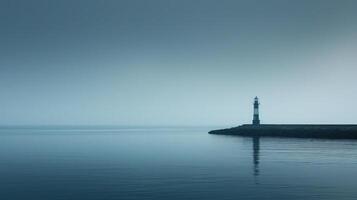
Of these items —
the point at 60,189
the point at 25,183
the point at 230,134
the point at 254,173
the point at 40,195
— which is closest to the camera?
the point at 40,195

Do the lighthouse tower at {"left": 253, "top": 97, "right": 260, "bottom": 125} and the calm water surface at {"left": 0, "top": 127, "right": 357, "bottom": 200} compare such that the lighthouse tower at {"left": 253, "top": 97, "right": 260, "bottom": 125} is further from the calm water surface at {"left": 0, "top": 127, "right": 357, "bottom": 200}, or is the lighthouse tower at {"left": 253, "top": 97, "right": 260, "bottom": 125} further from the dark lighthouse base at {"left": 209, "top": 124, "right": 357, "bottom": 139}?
the calm water surface at {"left": 0, "top": 127, "right": 357, "bottom": 200}

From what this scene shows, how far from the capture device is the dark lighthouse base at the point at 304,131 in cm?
9694

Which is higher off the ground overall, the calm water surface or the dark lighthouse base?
the dark lighthouse base

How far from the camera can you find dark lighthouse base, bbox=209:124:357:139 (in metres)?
96.9

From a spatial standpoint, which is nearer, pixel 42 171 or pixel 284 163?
pixel 42 171

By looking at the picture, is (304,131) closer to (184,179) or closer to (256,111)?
(256,111)

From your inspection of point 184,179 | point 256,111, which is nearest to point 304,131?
point 256,111

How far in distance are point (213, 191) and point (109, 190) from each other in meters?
5.93

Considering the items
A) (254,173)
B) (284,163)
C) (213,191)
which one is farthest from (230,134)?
(213,191)

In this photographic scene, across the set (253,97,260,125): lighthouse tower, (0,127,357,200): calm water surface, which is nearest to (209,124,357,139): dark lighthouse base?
(253,97,260,125): lighthouse tower

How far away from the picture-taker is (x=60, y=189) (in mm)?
31453

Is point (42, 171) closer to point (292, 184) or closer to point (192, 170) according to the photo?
point (192, 170)

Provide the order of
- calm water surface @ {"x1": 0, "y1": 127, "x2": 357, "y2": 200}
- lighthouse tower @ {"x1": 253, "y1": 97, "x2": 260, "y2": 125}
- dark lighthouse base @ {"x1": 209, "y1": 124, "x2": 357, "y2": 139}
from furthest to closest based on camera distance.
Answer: lighthouse tower @ {"x1": 253, "y1": 97, "x2": 260, "y2": 125}, dark lighthouse base @ {"x1": 209, "y1": 124, "x2": 357, "y2": 139}, calm water surface @ {"x1": 0, "y1": 127, "x2": 357, "y2": 200}

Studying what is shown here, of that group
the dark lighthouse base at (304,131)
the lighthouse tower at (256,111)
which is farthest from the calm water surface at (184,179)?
the lighthouse tower at (256,111)
